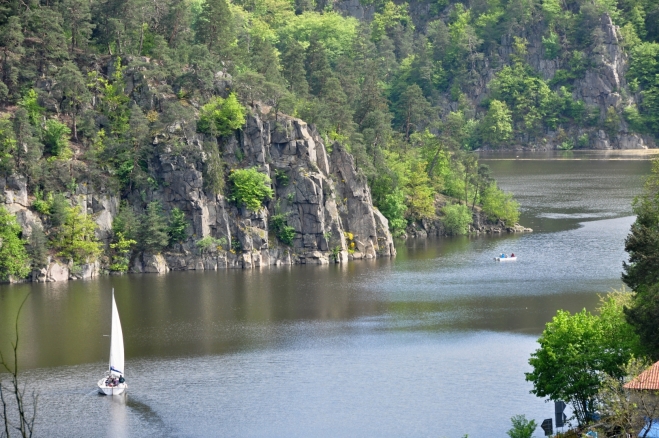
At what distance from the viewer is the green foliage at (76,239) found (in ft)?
299

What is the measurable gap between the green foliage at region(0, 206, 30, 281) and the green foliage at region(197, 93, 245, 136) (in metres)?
19.4

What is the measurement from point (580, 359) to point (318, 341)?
23805 mm

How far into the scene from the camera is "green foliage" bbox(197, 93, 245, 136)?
99.4 meters

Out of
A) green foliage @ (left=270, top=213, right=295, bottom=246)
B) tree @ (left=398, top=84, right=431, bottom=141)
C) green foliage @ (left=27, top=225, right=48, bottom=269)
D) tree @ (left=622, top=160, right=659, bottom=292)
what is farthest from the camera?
tree @ (left=398, top=84, right=431, bottom=141)

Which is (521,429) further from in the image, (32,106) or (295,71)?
(295,71)

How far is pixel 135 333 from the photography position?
72375 millimetres

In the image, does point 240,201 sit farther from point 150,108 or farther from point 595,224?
point 595,224

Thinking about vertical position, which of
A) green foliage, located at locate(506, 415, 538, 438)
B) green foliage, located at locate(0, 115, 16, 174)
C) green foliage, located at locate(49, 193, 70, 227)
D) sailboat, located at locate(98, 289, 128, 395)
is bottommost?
green foliage, located at locate(506, 415, 538, 438)

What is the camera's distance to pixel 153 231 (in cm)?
9394

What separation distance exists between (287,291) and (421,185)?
3674cm

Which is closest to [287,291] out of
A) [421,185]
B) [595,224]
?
[421,185]

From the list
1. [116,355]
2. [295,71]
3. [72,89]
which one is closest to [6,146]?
[72,89]

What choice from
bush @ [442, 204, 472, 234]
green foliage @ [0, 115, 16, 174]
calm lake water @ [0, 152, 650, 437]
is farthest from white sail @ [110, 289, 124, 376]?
bush @ [442, 204, 472, 234]

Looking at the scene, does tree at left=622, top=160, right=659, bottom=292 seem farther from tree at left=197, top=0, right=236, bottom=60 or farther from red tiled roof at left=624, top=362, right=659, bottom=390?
tree at left=197, top=0, right=236, bottom=60
